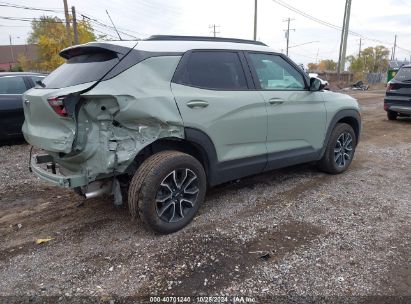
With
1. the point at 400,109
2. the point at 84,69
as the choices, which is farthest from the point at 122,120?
the point at 400,109

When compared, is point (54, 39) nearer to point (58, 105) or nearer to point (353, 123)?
point (353, 123)

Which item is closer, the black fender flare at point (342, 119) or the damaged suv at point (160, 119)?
the damaged suv at point (160, 119)

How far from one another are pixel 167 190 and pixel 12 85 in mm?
5498

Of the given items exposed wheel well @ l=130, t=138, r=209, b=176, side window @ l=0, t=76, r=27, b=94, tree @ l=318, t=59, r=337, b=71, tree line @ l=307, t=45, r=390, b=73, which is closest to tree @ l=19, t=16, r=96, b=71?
side window @ l=0, t=76, r=27, b=94

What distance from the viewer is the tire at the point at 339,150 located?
5383 millimetres

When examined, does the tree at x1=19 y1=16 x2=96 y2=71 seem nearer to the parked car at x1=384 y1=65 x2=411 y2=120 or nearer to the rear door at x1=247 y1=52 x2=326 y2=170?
the parked car at x1=384 y1=65 x2=411 y2=120

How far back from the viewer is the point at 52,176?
3.50m

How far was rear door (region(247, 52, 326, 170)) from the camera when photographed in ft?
14.6

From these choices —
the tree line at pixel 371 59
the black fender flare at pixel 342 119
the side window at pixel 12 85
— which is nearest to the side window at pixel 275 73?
the black fender flare at pixel 342 119

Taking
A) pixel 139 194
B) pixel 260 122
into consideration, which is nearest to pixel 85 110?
pixel 139 194

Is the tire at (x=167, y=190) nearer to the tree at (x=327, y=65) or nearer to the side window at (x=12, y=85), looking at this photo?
the side window at (x=12, y=85)

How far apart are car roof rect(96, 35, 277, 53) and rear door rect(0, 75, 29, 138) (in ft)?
15.2

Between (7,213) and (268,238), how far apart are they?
3012 mm

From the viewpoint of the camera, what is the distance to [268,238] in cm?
362
